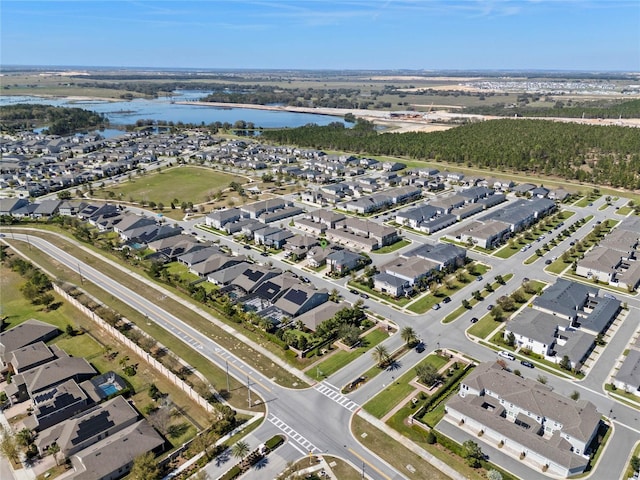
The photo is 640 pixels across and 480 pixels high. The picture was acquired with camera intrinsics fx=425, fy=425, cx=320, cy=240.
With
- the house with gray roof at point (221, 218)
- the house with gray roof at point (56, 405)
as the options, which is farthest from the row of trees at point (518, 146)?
the house with gray roof at point (56, 405)

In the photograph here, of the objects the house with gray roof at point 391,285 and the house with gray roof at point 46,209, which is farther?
the house with gray roof at point 46,209

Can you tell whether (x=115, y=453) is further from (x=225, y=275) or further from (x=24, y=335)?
(x=225, y=275)

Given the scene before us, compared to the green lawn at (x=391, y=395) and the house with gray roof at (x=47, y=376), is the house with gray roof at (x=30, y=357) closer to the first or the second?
the house with gray roof at (x=47, y=376)

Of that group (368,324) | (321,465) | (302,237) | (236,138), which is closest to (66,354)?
(321,465)

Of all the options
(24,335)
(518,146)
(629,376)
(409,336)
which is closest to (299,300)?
(409,336)

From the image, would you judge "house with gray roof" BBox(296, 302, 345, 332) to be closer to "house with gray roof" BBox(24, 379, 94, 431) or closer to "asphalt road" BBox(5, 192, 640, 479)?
"asphalt road" BBox(5, 192, 640, 479)

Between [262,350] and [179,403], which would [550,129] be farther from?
[179,403]
